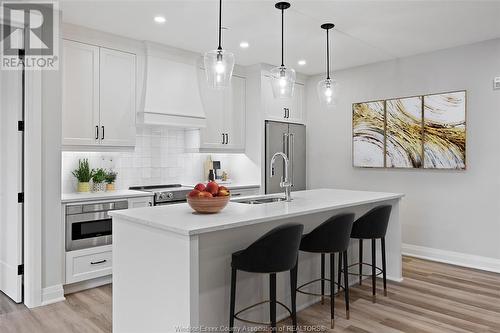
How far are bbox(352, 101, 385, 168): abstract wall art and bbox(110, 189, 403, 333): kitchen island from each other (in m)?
2.50

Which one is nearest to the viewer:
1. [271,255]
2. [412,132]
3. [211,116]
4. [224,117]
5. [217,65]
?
[271,255]

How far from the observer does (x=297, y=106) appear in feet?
20.1

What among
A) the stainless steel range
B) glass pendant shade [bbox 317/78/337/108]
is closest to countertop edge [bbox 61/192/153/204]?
the stainless steel range

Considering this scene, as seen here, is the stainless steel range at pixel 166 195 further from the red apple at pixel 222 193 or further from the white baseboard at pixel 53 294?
the red apple at pixel 222 193

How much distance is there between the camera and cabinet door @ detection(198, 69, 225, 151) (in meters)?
5.11

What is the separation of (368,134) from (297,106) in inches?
49.9

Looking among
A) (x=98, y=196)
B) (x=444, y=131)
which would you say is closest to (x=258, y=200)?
(x=98, y=196)

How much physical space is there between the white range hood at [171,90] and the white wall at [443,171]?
7.35 ft

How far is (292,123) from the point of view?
6.00 meters

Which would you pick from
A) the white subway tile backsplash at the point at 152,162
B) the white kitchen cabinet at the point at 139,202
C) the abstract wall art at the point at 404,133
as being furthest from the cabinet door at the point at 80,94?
the abstract wall art at the point at 404,133

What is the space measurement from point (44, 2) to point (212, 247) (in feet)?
8.41

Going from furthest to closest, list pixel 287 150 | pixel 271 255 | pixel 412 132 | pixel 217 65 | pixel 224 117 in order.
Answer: pixel 287 150 < pixel 224 117 < pixel 412 132 < pixel 217 65 < pixel 271 255

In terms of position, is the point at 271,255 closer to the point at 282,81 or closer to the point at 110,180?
the point at 282,81

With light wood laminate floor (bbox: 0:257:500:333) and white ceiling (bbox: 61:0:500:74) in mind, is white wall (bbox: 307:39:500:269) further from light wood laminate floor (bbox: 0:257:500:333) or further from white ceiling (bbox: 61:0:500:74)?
light wood laminate floor (bbox: 0:257:500:333)
